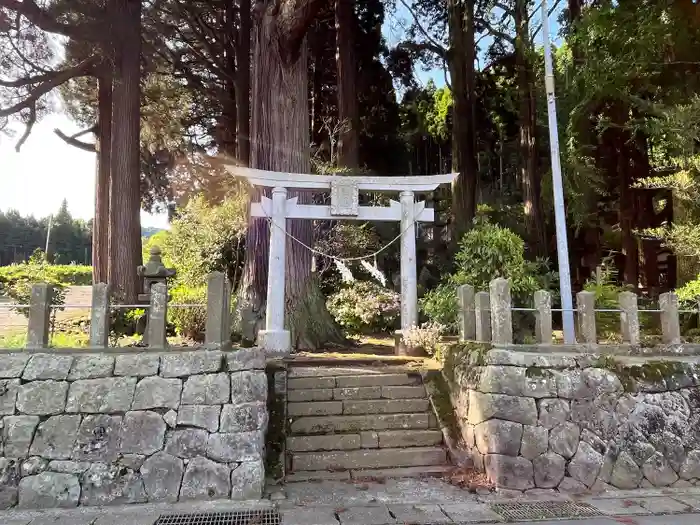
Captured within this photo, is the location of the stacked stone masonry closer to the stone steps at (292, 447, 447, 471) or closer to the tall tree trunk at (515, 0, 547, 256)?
the stone steps at (292, 447, 447, 471)

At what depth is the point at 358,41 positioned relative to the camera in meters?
15.9

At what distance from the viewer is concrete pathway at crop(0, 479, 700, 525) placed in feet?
12.6

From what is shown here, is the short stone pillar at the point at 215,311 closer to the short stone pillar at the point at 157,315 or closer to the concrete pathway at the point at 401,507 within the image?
the short stone pillar at the point at 157,315

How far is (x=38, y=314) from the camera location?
4.49m

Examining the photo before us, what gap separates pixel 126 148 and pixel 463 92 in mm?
9850

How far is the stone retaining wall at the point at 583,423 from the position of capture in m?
4.56

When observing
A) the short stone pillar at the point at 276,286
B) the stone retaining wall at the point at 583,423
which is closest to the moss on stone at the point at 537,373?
the stone retaining wall at the point at 583,423

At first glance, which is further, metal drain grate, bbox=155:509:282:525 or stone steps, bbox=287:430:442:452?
stone steps, bbox=287:430:442:452

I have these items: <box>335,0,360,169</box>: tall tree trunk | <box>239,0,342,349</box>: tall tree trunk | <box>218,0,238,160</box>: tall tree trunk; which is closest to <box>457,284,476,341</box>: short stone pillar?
<box>239,0,342,349</box>: tall tree trunk

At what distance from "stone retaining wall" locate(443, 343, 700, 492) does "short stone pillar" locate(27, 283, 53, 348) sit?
13.5 ft

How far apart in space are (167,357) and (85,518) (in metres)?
1.37

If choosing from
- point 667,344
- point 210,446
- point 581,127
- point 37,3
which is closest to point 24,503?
point 210,446

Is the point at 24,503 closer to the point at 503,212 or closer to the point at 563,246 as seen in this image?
the point at 563,246

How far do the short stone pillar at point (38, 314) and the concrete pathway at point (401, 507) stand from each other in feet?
4.62
